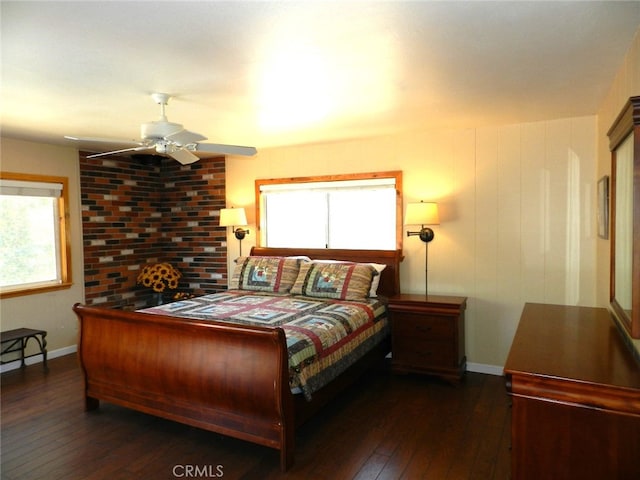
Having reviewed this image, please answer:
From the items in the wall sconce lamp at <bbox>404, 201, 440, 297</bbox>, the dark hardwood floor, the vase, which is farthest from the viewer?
the vase

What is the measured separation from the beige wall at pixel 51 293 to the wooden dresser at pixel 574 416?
4.51m

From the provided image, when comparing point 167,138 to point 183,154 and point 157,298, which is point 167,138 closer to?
point 183,154

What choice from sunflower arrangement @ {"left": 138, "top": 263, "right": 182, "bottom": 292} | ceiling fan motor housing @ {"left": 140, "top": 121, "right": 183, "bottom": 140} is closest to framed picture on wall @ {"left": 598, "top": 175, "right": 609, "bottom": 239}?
ceiling fan motor housing @ {"left": 140, "top": 121, "right": 183, "bottom": 140}

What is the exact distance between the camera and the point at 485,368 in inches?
157

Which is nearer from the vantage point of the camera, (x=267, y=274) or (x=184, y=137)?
(x=184, y=137)

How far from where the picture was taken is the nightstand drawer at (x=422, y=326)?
3.68 meters

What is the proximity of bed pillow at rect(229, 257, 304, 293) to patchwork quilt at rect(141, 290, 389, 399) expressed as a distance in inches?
4.6

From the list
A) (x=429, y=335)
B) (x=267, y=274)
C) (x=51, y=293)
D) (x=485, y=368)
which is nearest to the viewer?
(x=429, y=335)

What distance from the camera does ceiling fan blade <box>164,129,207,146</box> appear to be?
107 inches

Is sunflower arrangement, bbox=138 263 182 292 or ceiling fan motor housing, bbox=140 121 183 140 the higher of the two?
ceiling fan motor housing, bbox=140 121 183 140

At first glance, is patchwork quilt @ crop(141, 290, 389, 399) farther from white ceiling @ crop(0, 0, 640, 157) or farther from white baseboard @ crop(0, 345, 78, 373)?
white baseboard @ crop(0, 345, 78, 373)

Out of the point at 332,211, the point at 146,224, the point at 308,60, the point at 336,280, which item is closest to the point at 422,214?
the point at 336,280

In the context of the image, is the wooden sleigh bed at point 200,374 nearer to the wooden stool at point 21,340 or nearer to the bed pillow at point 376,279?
the bed pillow at point 376,279

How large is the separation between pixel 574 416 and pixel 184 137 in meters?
2.51
